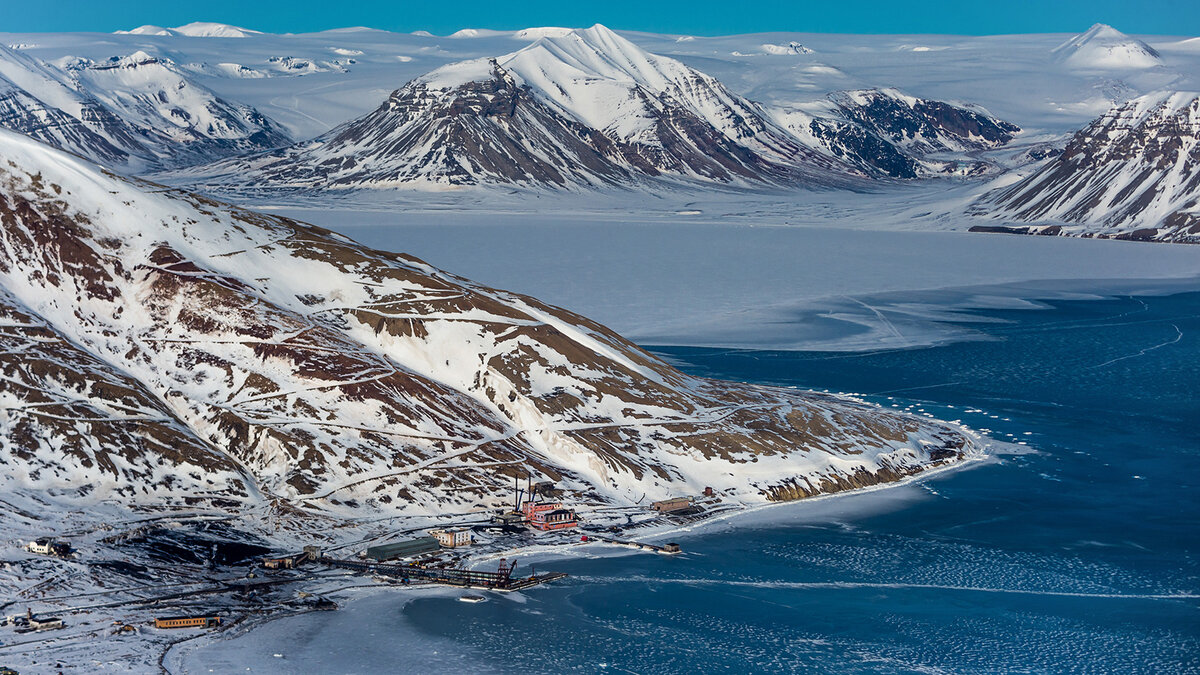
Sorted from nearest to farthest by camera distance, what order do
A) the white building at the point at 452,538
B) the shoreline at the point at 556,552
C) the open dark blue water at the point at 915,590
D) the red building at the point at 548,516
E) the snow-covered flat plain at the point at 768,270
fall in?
1. the shoreline at the point at 556,552
2. the open dark blue water at the point at 915,590
3. the white building at the point at 452,538
4. the red building at the point at 548,516
5. the snow-covered flat plain at the point at 768,270

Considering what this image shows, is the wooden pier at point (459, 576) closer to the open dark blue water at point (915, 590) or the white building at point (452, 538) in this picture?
the open dark blue water at point (915, 590)

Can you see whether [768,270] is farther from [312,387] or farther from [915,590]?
[915,590]

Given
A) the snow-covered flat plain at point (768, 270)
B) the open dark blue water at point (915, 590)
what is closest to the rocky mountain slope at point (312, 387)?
the open dark blue water at point (915, 590)

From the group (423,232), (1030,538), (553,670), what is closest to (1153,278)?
(423,232)

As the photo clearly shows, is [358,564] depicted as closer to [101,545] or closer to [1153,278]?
[101,545]

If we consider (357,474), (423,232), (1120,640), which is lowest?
(1120,640)

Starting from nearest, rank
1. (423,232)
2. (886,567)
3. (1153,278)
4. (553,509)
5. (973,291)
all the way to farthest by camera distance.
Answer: (886,567)
(553,509)
(973,291)
(1153,278)
(423,232)

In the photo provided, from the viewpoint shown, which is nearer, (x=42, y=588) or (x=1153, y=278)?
A: (x=42, y=588)
